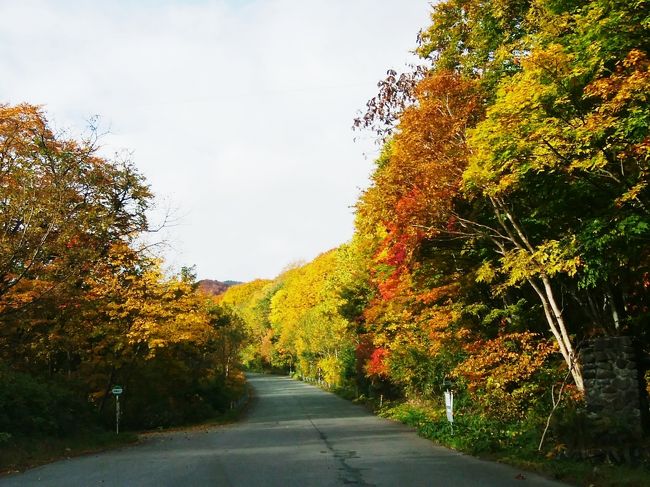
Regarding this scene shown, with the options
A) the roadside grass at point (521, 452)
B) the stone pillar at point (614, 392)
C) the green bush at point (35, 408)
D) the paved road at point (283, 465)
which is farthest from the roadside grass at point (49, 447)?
the stone pillar at point (614, 392)

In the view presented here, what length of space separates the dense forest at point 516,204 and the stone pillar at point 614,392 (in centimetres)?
56

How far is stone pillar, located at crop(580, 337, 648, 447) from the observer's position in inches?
399

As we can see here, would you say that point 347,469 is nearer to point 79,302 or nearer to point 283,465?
point 283,465

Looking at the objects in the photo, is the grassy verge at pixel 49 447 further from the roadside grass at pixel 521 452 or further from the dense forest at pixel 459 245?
the roadside grass at pixel 521 452

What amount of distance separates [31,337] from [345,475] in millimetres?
15320

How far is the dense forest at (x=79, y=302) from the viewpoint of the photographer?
1566cm

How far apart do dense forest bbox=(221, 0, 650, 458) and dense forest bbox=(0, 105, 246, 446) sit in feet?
28.5

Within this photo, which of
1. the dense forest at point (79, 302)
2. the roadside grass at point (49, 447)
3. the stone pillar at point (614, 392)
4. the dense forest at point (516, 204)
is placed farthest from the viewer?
the dense forest at point (79, 302)

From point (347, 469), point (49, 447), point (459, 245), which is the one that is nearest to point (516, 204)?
point (459, 245)

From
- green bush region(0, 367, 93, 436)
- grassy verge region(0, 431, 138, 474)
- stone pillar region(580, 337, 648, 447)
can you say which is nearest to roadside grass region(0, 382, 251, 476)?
grassy verge region(0, 431, 138, 474)

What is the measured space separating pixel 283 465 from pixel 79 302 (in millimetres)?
12661

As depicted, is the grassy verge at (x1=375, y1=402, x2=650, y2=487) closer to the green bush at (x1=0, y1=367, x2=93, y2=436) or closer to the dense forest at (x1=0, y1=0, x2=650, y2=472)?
the dense forest at (x1=0, y1=0, x2=650, y2=472)

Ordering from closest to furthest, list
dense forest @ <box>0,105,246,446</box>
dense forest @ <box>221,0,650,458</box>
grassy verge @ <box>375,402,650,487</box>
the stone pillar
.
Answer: grassy verge @ <box>375,402,650,487</box> < dense forest @ <box>221,0,650,458</box> < the stone pillar < dense forest @ <box>0,105,246,446</box>

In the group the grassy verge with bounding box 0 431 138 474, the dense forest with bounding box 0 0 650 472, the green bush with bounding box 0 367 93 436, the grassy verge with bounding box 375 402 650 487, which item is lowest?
the grassy verge with bounding box 0 431 138 474
